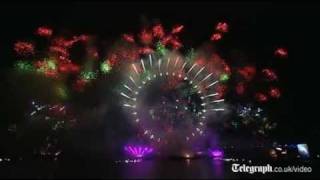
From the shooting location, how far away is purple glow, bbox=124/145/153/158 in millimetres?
34128

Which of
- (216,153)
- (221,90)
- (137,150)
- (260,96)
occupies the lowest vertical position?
(216,153)

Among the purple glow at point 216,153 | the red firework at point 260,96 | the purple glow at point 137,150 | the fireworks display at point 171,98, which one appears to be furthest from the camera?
the red firework at point 260,96

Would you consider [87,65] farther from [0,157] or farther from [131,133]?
[0,157]

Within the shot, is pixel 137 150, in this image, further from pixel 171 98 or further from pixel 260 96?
pixel 260 96

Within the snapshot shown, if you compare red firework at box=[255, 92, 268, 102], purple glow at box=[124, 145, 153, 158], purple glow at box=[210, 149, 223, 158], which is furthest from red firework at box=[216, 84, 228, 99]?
purple glow at box=[124, 145, 153, 158]

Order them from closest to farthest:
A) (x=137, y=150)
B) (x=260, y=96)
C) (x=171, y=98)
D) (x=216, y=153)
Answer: (x=216, y=153) < (x=137, y=150) < (x=171, y=98) < (x=260, y=96)

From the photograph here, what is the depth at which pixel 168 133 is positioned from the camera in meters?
34.8

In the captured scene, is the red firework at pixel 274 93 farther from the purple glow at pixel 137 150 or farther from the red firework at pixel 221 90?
the purple glow at pixel 137 150

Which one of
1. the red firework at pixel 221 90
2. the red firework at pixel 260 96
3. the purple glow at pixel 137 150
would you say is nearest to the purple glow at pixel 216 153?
the red firework at pixel 221 90

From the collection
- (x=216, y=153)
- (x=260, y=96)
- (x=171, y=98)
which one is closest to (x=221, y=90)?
(x=260, y=96)

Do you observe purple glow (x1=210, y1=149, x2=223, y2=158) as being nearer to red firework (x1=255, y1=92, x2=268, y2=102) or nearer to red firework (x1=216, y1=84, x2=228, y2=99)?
red firework (x1=216, y1=84, x2=228, y2=99)

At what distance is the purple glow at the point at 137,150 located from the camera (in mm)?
34128

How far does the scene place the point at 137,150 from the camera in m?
34.8

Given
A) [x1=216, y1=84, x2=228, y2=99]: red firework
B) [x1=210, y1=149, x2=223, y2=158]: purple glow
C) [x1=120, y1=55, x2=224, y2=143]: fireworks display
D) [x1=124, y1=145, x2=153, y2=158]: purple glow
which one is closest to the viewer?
[x1=210, y1=149, x2=223, y2=158]: purple glow
